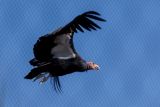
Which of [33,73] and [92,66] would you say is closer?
[33,73]

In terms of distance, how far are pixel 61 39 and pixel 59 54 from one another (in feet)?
1.25

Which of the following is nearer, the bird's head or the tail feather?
the tail feather

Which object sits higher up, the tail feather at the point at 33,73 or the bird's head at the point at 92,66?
the tail feather at the point at 33,73

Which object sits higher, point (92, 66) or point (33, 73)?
Result: point (33, 73)

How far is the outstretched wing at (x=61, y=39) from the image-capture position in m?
19.4

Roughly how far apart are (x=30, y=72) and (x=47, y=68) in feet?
1.27

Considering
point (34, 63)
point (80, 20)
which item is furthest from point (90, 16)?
point (34, 63)

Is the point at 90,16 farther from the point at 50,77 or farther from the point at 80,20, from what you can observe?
the point at 50,77

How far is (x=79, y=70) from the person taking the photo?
64.9 ft

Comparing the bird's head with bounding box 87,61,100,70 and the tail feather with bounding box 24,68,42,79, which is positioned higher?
the tail feather with bounding box 24,68,42,79

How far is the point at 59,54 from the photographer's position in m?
19.7

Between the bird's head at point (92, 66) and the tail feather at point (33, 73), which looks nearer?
the tail feather at point (33, 73)

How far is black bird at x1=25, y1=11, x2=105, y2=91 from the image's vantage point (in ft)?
63.4

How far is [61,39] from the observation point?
19891 millimetres
